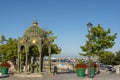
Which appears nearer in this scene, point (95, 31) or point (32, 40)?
point (32, 40)

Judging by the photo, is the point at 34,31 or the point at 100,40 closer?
the point at 34,31

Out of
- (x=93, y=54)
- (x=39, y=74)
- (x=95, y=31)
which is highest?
(x=95, y=31)

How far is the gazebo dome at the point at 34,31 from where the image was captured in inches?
1211

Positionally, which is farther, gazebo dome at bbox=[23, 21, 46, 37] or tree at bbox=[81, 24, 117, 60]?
tree at bbox=[81, 24, 117, 60]

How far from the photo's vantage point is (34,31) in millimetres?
30953

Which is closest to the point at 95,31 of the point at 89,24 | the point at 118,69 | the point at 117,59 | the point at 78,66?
→ the point at 118,69

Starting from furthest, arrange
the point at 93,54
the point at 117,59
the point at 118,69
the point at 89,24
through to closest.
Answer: the point at 117,59 → the point at 93,54 → the point at 118,69 → the point at 89,24

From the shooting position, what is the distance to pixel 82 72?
1212 inches

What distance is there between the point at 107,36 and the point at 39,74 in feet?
59.2

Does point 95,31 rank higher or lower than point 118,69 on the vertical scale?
higher

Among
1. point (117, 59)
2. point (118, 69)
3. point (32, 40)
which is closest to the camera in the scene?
point (32, 40)

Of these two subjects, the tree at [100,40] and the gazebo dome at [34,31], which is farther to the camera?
the tree at [100,40]

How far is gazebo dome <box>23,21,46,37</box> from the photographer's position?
101 ft

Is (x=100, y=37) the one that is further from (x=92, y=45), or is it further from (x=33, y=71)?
(x=33, y=71)
